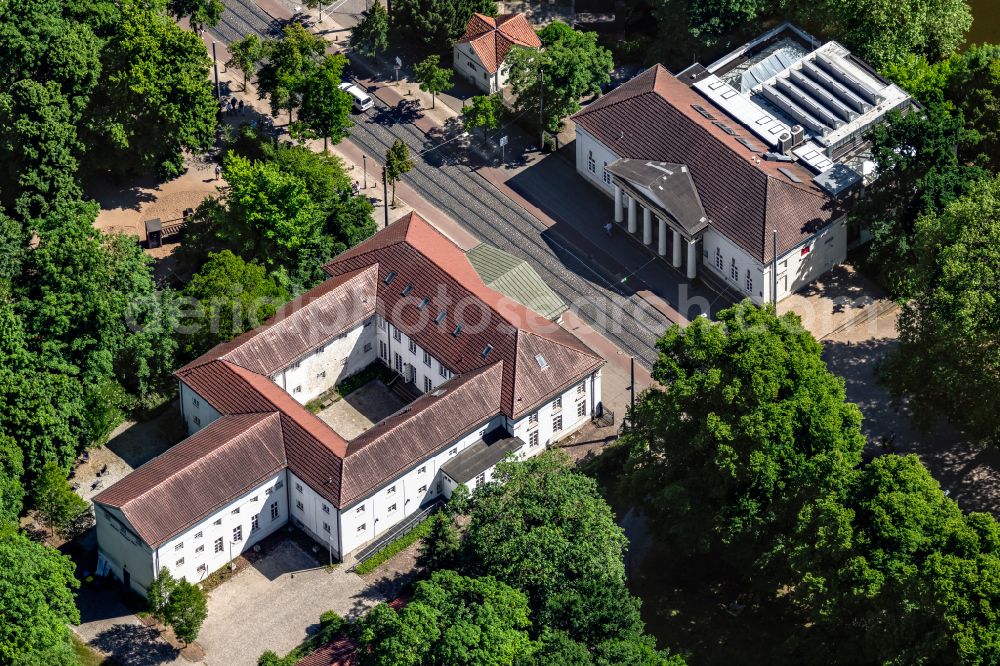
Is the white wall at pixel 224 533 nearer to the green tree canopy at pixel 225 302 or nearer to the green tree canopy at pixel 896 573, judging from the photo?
the green tree canopy at pixel 225 302

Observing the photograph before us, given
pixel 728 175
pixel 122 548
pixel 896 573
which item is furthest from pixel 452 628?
pixel 728 175

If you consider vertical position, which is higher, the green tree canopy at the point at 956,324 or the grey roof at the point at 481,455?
the green tree canopy at the point at 956,324

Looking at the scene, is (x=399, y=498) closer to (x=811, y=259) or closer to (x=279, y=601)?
(x=279, y=601)

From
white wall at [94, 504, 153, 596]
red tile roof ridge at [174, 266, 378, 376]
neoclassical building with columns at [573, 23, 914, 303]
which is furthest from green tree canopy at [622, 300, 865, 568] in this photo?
white wall at [94, 504, 153, 596]

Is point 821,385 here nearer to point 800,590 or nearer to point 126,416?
point 800,590

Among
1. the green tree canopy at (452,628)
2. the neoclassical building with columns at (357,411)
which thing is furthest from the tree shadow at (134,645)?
the green tree canopy at (452,628)

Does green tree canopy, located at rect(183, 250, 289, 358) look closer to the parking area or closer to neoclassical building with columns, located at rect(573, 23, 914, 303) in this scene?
the parking area
